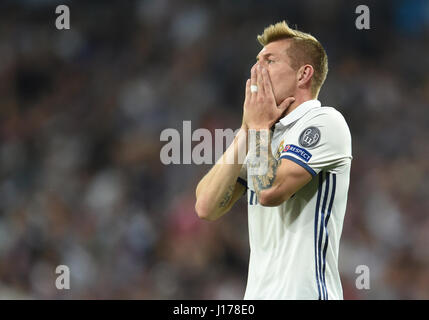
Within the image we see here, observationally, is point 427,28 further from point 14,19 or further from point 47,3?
point 14,19

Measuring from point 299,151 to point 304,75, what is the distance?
500 mm

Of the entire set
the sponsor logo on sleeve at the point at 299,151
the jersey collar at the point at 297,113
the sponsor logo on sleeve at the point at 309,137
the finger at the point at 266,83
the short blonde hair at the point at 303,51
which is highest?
the short blonde hair at the point at 303,51

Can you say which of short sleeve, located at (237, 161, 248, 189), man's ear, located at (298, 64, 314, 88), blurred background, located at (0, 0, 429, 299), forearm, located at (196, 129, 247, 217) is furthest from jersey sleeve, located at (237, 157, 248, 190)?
blurred background, located at (0, 0, 429, 299)

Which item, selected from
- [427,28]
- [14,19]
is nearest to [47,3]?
[14,19]

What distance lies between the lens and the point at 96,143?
7941 mm

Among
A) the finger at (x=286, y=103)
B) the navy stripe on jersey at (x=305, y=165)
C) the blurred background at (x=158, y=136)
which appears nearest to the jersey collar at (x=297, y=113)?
the finger at (x=286, y=103)

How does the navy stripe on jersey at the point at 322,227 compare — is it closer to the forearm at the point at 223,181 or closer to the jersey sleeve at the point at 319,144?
the jersey sleeve at the point at 319,144

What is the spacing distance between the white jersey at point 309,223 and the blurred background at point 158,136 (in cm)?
354

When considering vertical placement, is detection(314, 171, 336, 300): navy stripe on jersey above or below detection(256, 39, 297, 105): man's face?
below

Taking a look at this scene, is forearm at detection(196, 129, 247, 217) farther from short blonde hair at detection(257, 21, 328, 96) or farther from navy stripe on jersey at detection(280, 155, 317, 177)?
short blonde hair at detection(257, 21, 328, 96)

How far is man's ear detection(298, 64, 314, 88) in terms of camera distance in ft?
10.1

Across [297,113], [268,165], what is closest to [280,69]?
[297,113]

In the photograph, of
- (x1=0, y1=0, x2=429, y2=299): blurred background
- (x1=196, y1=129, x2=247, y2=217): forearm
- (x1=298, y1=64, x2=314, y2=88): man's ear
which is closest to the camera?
(x1=196, y1=129, x2=247, y2=217): forearm

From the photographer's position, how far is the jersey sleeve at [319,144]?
9.06ft
